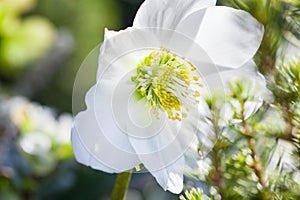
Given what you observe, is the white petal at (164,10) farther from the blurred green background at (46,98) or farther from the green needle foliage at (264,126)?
the blurred green background at (46,98)

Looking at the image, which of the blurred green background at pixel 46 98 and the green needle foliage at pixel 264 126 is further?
the blurred green background at pixel 46 98

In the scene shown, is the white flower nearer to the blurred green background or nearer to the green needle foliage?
the green needle foliage

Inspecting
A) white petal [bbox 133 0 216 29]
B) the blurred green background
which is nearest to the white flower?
white petal [bbox 133 0 216 29]

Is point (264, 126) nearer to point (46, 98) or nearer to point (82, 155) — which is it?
point (82, 155)

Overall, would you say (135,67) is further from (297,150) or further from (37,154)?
(37,154)

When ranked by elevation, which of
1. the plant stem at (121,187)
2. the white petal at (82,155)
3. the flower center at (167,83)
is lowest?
the plant stem at (121,187)

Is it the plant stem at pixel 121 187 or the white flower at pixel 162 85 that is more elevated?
the white flower at pixel 162 85

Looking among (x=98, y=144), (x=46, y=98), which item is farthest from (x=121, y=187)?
(x=46, y=98)

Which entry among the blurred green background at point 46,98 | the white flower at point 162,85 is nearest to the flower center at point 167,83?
the white flower at point 162,85

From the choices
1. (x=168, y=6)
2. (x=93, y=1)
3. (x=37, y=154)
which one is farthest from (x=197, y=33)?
(x=93, y=1)
